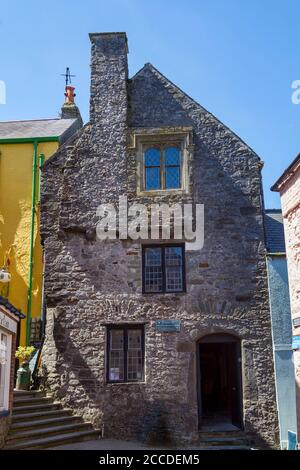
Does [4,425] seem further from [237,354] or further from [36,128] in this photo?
[36,128]

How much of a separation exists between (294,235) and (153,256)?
4807mm

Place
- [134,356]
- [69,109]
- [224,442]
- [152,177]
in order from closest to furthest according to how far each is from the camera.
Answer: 1. [224,442]
2. [134,356]
3. [152,177]
4. [69,109]

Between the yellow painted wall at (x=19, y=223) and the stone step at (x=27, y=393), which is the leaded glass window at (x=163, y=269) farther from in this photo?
the yellow painted wall at (x=19, y=223)

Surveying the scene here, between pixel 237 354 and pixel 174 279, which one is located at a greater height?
pixel 174 279

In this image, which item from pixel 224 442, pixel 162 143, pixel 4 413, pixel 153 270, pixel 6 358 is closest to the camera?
pixel 4 413

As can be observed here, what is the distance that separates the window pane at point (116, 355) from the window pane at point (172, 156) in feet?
15.9

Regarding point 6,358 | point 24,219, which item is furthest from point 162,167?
point 6,358

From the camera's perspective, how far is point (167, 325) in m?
12.3

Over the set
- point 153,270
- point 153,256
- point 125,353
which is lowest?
point 125,353

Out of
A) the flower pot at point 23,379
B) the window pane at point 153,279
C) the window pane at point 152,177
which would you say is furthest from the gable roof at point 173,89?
the flower pot at point 23,379

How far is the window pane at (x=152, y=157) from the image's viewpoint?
13.5 m

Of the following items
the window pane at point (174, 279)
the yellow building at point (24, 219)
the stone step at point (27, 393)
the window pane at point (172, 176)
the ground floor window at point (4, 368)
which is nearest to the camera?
the ground floor window at point (4, 368)

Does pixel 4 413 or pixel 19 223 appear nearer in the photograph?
pixel 4 413
